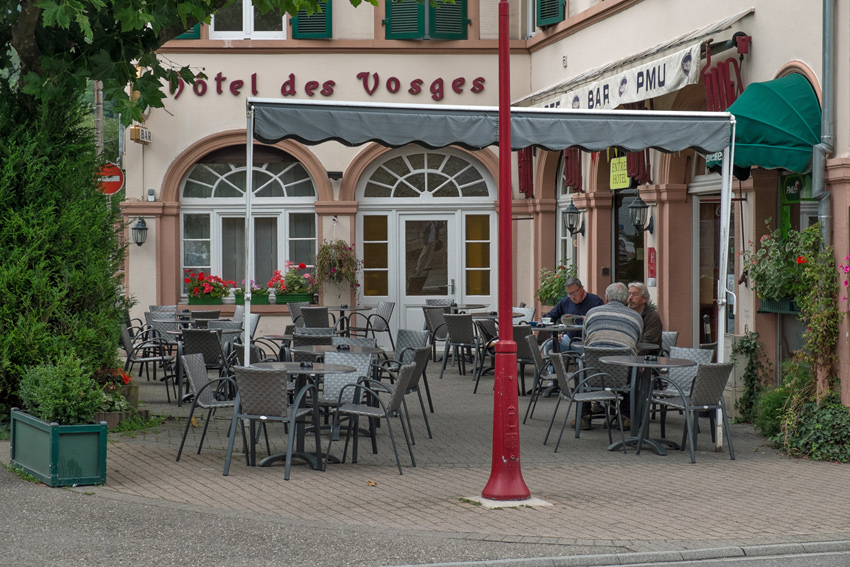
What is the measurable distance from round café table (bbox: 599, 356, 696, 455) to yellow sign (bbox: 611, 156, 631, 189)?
5.10 meters

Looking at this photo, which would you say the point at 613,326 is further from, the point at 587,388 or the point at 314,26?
the point at 314,26

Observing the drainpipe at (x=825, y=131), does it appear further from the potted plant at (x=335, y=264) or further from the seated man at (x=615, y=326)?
the potted plant at (x=335, y=264)

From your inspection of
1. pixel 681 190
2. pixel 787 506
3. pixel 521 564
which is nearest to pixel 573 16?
pixel 681 190

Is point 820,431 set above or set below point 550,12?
below

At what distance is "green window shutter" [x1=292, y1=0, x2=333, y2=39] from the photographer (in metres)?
17.7

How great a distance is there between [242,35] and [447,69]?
11.0 feet

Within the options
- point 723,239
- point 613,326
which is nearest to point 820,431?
point 723,239

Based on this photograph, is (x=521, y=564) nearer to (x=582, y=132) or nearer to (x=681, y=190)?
(x=582, y=132)

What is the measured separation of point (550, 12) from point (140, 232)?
724 centimetres

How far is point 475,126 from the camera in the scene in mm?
8938

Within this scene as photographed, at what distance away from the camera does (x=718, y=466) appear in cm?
861

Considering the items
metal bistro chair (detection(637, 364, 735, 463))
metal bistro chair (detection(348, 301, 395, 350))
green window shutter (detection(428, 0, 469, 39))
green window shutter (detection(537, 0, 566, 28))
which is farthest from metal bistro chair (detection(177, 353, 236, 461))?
green window shutter (detection(428, 0, 469, 39))

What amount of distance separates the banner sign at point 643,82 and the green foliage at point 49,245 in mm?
5864

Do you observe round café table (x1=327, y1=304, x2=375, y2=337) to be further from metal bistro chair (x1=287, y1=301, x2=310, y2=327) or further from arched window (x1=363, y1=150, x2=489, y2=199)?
arched window (x1=363, y1=150, x2=489, y2=199)
